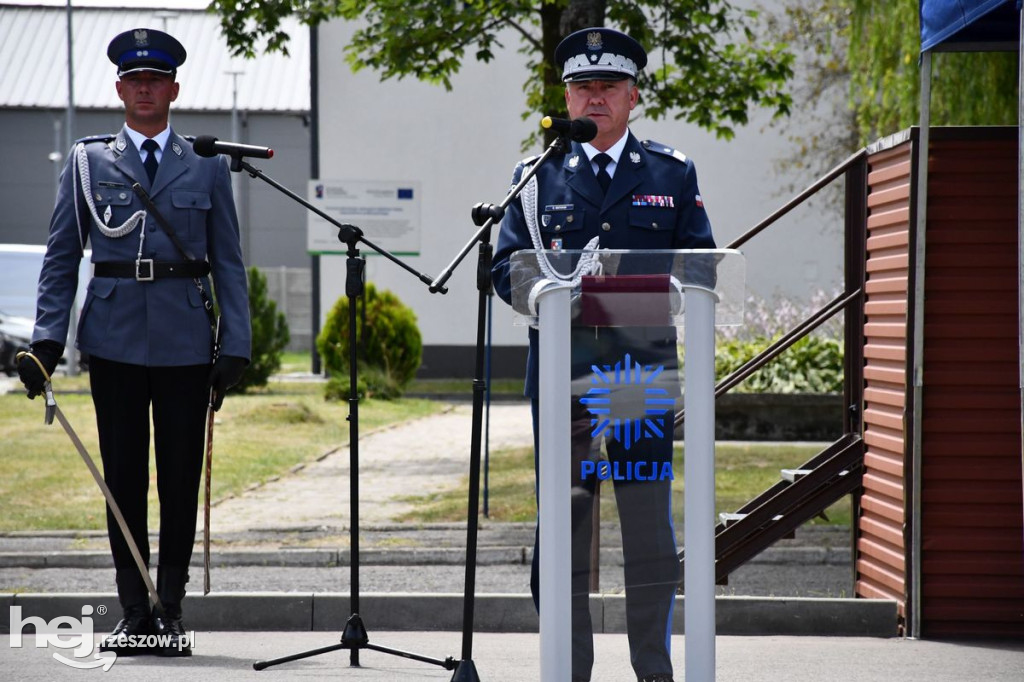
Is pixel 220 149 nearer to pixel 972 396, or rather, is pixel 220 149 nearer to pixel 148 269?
pixel 148 269

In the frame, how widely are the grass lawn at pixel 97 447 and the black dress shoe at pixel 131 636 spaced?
4.11 m

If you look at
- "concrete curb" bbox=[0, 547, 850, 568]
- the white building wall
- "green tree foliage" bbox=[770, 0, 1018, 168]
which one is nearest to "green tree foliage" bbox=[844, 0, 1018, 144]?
"green tree foliage" bbox=[770, 0, 1018, 168]

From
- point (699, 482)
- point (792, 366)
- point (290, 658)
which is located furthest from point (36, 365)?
point (792, 366)

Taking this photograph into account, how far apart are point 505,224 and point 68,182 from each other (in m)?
2.02

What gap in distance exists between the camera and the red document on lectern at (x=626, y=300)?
4.00 metres

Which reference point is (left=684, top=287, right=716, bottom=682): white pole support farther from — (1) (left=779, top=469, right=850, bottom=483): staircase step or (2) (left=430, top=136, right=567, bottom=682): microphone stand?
(1) (left=779, top=469, right=850, bottom=483): staircase step

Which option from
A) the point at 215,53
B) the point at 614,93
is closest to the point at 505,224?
the point at 614,93

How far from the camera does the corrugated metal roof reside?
44500 millimetres

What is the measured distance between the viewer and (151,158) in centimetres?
587

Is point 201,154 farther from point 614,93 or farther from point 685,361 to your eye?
point 685,361

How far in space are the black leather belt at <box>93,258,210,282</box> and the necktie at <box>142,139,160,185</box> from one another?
34cm

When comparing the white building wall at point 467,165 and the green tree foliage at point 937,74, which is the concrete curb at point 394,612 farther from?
the white building wall at point 467,165

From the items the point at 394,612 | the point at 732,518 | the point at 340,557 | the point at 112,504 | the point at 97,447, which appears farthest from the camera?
the point at 97,447

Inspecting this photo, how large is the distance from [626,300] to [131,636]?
272 cm
